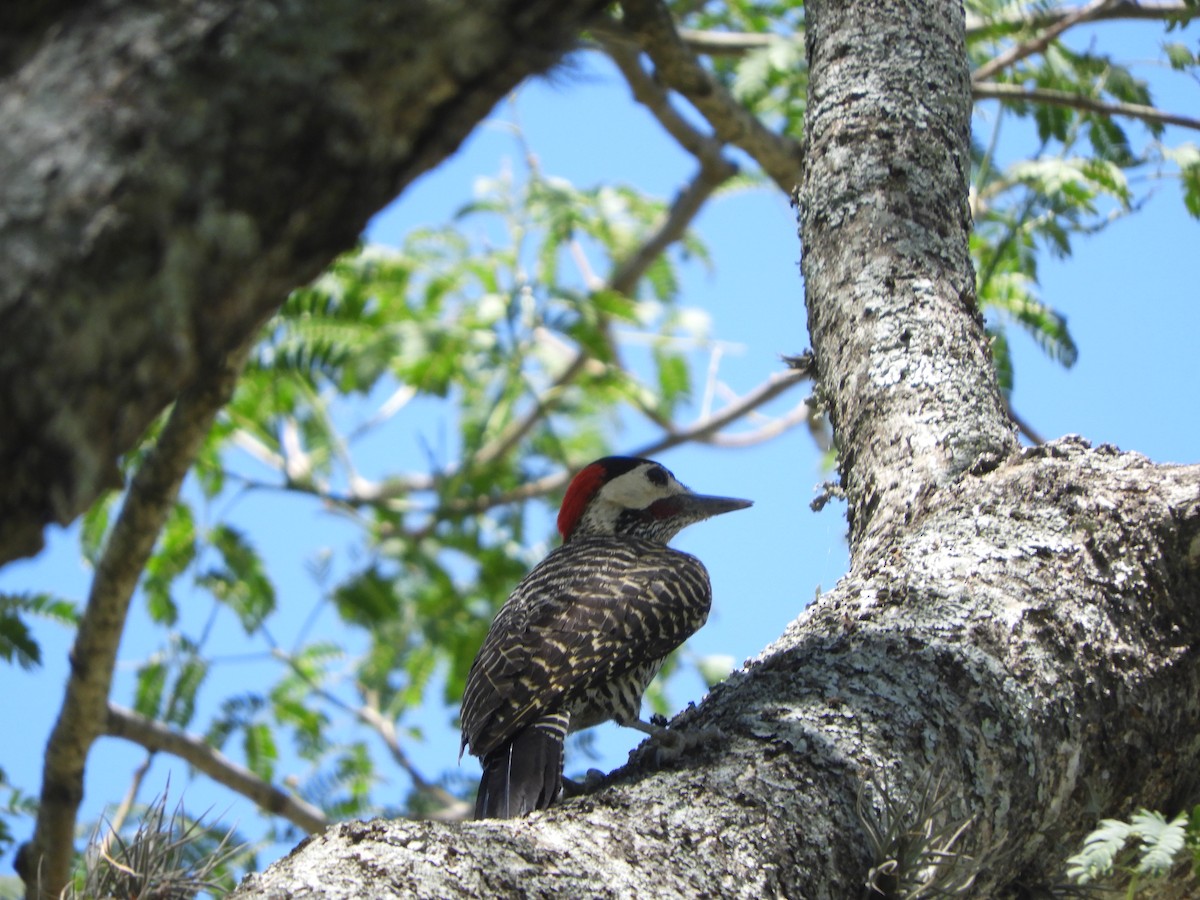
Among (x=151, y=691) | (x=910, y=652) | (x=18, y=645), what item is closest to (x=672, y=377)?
(x=151, y=691)

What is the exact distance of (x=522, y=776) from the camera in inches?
131

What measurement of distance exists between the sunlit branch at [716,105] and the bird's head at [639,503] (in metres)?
1.40

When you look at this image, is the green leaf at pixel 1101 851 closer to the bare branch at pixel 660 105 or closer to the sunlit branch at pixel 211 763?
the sunlit branch at pixel 211 763

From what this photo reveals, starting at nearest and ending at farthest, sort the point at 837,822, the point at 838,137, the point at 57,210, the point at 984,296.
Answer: the point at 57,210 → the point at 837,822 → the point at 838,137 → the point at 984,296

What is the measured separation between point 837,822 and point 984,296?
305 centimetres

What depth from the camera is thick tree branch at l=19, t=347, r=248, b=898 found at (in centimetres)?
323

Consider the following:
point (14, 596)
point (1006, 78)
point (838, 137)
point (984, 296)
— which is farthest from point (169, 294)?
point (1006, 78)

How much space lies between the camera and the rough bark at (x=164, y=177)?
983 mm

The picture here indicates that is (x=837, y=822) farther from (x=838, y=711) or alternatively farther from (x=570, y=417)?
(x=570, y=417)

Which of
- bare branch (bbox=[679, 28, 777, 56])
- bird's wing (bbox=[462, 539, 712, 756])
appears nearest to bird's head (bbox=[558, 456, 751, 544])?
bird's wing (bbox=[462, 539, 712, 756])

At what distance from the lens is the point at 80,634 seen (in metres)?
3.69

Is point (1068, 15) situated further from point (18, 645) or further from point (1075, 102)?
point (18, 645)

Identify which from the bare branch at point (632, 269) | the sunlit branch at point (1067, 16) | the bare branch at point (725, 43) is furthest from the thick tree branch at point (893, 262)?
the bare branch at point (632, 269)

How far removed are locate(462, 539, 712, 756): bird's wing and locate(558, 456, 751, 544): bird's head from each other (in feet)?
3.67
